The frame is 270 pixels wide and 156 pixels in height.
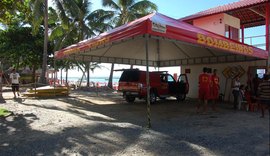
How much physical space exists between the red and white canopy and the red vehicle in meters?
1.74

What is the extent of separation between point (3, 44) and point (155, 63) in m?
21.8

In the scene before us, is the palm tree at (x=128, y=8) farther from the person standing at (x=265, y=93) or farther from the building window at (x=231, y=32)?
the person standing at (x=265, y=93)

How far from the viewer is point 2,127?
805 centimetres

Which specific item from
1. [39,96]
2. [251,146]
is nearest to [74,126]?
[251,146]

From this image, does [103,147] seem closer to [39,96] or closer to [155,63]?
[39,96]

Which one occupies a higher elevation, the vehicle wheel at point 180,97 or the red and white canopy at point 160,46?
the red and white canopy at point 160,46

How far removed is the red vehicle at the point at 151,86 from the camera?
46.6 ft

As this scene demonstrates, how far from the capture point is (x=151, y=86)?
14.9 metres

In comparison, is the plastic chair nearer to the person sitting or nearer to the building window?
the person sitting

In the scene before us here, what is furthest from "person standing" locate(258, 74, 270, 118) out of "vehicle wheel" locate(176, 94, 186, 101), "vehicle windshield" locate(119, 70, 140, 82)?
"vehicle wheel" locate(176, 94, 186, 101)

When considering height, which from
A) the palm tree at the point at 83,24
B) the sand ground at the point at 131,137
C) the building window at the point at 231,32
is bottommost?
the sand ground at the point at 131,137

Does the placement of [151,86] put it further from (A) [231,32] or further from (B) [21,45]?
(B) [21,45]

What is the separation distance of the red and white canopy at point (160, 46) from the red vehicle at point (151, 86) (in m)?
1.74

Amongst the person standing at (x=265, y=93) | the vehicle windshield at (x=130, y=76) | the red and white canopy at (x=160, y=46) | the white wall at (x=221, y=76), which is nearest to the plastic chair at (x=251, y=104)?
the red and white canopy at (x=160, y=46)
